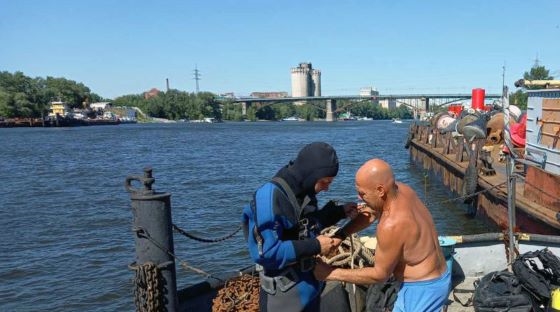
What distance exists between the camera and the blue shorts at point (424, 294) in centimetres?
313

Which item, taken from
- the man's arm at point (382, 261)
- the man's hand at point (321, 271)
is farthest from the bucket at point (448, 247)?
the man's hand at point (321, 271)

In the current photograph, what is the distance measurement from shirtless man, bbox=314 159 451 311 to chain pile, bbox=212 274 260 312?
1.67 meters

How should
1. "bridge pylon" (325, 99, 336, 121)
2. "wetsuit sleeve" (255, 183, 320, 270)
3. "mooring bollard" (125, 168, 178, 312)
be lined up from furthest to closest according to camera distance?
1. "bridge pylon" (325, 99, 336, 121)
2. "mooring bollard" (125, 168, 178, 312)
3. "wetsuit sleeve" (255, 183, 320, 270)

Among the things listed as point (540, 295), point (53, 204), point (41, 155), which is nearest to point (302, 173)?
point (540, 295)

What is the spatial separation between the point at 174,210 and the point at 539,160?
37.6 feet

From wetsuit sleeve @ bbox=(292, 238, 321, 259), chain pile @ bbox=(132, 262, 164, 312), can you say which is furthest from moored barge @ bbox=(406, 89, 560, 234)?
chain pile @ bbox=(132, 262, 164, 312)

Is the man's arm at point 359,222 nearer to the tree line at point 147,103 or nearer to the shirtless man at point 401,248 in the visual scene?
the shirtless man at point 401,248

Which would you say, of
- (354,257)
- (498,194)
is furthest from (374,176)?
(498,194)

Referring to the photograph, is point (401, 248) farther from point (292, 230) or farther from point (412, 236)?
point (292, 230)

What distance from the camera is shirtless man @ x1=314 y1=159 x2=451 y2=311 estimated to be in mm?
2959

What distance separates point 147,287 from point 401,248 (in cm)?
191

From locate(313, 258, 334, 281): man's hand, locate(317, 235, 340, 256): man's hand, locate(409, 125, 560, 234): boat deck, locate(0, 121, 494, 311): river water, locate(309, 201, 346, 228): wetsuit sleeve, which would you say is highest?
locate(309, 201, 346, 228): wetsuit sleeve

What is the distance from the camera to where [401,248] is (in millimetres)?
3014

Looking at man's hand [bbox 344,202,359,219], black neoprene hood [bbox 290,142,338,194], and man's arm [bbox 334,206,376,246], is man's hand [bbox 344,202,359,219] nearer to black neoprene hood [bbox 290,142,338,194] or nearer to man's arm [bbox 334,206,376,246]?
man's arm [bbox 334,206,376,246]
